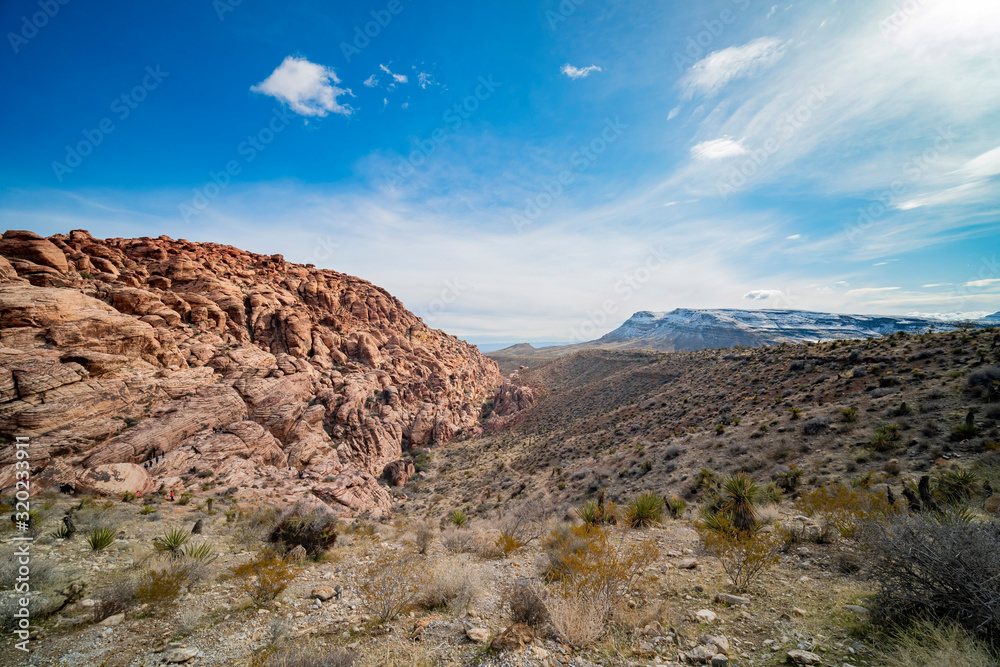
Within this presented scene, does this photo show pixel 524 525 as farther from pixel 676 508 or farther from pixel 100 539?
pixel 100 539

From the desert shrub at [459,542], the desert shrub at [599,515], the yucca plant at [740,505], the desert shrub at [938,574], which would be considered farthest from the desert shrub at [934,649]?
the desert shrub at [459,542]

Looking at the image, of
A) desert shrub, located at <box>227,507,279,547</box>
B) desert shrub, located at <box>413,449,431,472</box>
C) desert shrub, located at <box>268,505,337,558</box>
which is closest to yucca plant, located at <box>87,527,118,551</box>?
desert shrub, located at <box>227,507,279,547</box>

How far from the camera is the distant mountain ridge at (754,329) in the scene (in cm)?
12256

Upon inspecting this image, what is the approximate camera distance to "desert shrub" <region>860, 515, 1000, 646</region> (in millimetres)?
3537

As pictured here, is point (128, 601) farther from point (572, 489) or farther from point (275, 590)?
point (572, 489)

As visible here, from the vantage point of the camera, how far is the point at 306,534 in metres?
10.1

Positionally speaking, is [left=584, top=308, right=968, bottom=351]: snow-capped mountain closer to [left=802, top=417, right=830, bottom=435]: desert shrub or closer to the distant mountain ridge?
the distant mountain ridge

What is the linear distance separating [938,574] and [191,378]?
3382 cm

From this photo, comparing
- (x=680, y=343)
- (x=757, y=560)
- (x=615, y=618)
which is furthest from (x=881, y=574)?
(x=680, y=343)

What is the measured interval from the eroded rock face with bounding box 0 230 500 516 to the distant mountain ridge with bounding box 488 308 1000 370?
3045 inches

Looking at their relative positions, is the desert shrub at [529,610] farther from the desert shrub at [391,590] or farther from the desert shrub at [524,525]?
the desert shrub at [524,525]

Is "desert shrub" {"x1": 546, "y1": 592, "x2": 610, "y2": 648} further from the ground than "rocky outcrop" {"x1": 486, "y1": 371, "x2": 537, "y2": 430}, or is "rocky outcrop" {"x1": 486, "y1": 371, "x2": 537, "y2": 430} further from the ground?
"desert shrub" {"x1": 546, "y1": 592, "x2": 610, "y2": 648}

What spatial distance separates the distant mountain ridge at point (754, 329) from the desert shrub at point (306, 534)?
101 meters

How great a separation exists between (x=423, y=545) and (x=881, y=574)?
1037 centimetres
